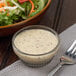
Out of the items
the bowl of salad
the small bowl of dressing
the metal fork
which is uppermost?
the bowl of salad

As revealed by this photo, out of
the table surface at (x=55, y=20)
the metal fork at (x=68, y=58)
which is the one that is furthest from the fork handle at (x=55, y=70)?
the table surface at (x=55, y=20)

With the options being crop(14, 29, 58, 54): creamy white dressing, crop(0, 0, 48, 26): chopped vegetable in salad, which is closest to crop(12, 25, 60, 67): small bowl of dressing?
crop(14, 29, 58, 54): creamy white dressing

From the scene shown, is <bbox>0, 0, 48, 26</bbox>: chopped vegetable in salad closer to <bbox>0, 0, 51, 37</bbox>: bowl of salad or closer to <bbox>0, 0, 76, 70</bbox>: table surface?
<bbox>0, 0, 51, 37</bbox>: bowl of salad

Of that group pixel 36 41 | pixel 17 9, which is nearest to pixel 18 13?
pixel 17 9

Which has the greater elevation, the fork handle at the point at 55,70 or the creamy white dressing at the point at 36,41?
the creamy white dressing at the point at 36,41

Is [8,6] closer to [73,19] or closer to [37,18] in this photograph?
[37,18]

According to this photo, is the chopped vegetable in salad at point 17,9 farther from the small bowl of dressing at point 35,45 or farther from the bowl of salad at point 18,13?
the small bowl of dressing at point 35,45
